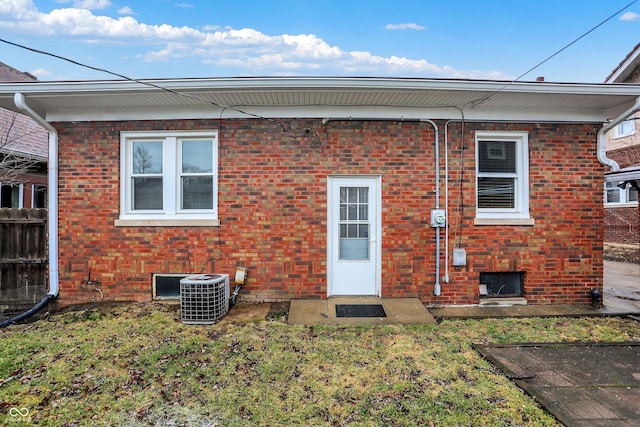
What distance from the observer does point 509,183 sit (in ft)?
17.5

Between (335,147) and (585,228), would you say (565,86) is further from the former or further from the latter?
(335,147)

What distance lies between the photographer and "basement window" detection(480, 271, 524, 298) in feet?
17.3

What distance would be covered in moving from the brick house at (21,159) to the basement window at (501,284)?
10856 mm

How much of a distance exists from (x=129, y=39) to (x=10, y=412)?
942cm

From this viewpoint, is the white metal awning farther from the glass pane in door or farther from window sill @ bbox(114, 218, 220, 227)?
window sill @ bbox(114, 218, 220, 227)

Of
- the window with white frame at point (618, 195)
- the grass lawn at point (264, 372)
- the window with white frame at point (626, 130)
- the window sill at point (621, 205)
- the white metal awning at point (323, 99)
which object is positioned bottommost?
the grass lawn at point (264, 372)

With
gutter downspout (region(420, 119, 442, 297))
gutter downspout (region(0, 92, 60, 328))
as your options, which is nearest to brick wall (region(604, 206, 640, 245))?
gutter downspout (region(420, 119, 442, 297))

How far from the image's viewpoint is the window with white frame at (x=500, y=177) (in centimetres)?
528

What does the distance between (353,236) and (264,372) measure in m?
2.73

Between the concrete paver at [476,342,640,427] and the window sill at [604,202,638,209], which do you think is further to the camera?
the window sill at [604,202,638,209]

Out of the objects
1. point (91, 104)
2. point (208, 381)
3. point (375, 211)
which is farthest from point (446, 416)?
point (91, 104)

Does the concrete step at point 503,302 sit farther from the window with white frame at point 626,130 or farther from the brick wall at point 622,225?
the window with white frame at point 626,130

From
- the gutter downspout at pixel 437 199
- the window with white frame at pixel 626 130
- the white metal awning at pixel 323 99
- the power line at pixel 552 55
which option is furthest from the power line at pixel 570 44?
the window with white frame at pixel 626 130

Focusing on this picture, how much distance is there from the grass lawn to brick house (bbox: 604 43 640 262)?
32.2ft
